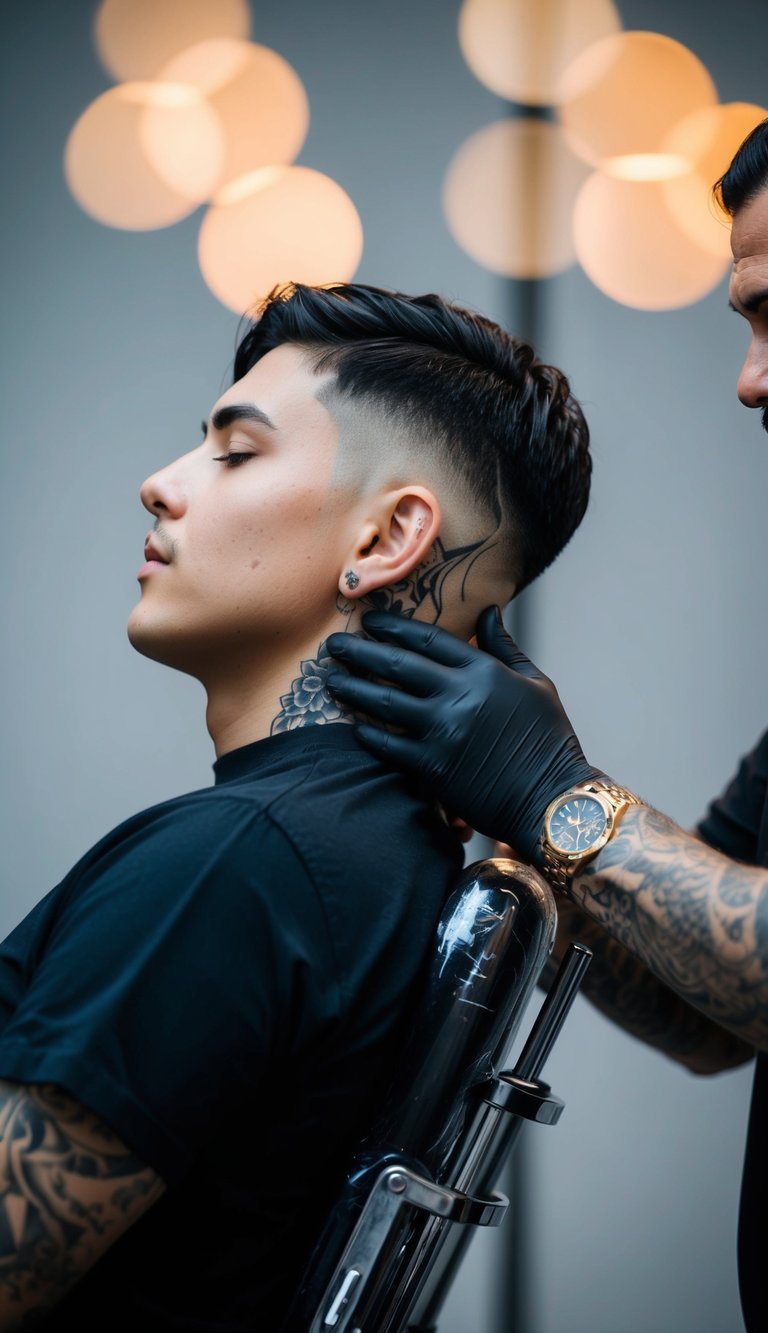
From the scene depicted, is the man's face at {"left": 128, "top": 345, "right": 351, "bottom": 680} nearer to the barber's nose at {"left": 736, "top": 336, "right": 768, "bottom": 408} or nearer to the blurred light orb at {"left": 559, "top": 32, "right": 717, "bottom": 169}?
the barber's nose at {"left": 736, "top": 336, "right": 768, "bottom": 408}

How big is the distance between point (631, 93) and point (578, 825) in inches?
72.4

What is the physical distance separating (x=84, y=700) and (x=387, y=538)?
1007mm

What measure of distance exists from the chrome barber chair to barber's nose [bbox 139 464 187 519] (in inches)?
19.5

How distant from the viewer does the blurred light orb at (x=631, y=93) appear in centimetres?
234

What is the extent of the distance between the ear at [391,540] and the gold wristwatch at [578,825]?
0.29 m

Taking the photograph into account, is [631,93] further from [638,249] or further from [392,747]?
[392,747]

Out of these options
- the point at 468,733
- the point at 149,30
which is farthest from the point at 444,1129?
the point at 149,30

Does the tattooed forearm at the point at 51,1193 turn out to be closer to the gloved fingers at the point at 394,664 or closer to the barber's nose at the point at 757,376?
the gloved fingers at the point at 394,664

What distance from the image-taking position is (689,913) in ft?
3.27

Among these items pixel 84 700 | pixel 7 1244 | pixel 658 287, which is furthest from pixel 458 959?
pixel 658 287

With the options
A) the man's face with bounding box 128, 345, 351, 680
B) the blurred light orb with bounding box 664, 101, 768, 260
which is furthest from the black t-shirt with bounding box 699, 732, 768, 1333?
the blurred light orb with bounding box 664, 101, 768, 260

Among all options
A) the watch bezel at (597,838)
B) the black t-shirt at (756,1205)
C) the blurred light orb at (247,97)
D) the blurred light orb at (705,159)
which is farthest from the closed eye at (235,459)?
the blurred light orb at (705,159)

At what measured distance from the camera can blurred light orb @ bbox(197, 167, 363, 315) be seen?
2172mm

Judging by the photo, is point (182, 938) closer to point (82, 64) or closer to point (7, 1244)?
point (7, 1244)
